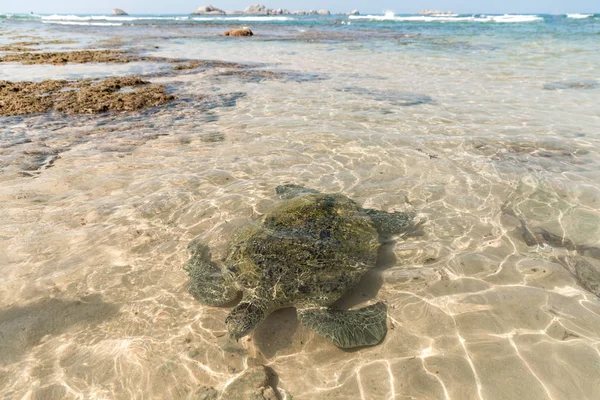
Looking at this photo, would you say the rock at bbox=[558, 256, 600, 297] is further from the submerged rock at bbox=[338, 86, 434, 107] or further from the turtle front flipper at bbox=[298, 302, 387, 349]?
the submerged rock at bbox=[338, 86, 434, 107]

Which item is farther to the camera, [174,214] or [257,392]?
[174,214]

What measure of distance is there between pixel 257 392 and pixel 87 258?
3145mm

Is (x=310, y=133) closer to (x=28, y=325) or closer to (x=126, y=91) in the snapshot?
(x=28, y=325)

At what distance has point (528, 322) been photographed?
3.65 m

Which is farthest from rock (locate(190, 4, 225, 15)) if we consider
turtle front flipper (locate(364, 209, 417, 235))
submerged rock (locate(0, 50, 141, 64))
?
turtle front flipper (locate(364, 209, 417, 235))

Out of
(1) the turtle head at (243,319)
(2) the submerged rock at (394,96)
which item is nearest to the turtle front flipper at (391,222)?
(1) the turtle head at (243,319)

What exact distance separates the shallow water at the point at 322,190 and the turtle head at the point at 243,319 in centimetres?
38

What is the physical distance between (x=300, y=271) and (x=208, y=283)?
115 centimetres

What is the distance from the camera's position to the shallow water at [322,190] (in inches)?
128

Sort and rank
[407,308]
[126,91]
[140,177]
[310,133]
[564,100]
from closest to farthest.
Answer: [407,308] → [140,177] → [310,133] → [564,100] → [126,91]

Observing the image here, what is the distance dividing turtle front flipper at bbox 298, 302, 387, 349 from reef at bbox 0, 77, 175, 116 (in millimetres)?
10187

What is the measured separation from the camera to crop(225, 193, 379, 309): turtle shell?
12.1ft

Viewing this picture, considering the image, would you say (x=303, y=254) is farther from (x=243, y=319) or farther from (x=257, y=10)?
(x=257, y=10)

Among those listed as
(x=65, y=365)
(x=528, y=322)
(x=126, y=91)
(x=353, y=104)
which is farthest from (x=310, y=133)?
(x=126, y=91)
